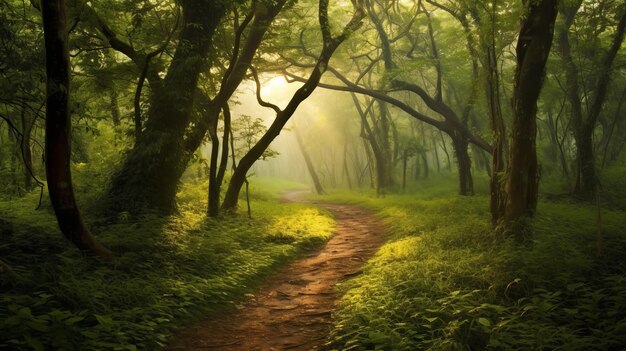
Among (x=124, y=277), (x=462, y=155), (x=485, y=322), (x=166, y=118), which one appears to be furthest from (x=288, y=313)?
(x=462, y=155)

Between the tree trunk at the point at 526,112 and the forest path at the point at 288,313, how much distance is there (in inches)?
130

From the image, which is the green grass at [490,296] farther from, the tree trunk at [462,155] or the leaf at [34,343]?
the tree trunk at [462,155]

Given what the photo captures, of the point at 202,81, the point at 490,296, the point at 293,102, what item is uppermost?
the point at 202,81

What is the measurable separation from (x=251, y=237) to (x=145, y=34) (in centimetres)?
669

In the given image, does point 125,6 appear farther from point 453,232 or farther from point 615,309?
point 615,309

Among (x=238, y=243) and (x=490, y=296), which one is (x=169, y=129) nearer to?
(x=238, y=243)

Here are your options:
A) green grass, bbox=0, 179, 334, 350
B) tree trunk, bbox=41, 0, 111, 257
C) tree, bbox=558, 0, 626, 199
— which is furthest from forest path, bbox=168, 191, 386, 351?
tree, bbox=558, 0, 626, 199

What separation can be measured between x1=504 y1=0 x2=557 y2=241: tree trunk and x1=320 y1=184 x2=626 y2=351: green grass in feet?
2.17

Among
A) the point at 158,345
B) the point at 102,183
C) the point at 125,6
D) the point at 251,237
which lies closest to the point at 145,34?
the point at 125,6

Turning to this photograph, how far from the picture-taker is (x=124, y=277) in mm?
5910

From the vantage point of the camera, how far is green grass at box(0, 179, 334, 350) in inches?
161

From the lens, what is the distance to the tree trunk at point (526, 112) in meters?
7.12

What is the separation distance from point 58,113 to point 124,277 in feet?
8.26

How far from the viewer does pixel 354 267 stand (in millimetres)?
8156
